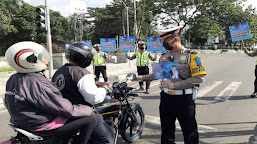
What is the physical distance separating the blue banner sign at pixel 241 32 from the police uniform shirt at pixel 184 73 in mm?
2304

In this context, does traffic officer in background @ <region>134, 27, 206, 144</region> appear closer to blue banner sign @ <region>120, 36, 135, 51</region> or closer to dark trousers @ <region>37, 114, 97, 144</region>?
dark trousers @ <region>37, 114, 97, 144</region>

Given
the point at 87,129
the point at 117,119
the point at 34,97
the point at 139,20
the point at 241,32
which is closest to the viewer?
the point at 34,97

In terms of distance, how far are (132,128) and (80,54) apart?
1.97 metres

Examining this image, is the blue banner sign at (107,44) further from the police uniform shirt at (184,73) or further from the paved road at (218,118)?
the police uniform shirt at (184,73)

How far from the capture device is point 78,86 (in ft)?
6.81

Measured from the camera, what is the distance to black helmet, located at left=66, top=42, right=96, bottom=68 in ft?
7.34

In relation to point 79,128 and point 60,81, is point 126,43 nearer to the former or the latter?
point 60,81

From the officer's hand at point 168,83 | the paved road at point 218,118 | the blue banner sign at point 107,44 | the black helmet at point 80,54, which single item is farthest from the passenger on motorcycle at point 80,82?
the blue banner sign at point 107,44

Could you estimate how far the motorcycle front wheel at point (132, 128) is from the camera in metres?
3.46

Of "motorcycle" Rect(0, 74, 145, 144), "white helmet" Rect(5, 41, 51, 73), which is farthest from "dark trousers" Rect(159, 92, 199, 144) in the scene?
"white helmet" Rect(5, 41, 51, 73)

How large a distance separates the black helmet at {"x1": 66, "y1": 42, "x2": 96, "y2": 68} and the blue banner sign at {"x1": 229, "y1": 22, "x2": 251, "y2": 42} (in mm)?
3355

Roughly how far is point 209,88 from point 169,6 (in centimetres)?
4582

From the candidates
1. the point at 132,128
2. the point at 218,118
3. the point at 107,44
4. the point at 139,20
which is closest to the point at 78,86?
the point at 132,128

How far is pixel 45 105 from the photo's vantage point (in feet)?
5.98
